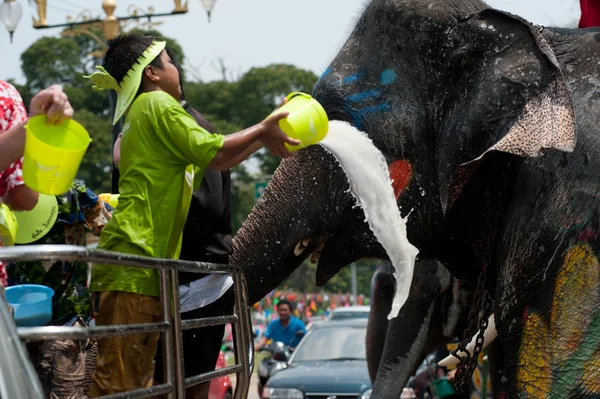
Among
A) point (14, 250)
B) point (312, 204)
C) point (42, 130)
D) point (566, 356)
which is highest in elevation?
point (42, 130)

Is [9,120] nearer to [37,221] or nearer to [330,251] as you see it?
[37,221]

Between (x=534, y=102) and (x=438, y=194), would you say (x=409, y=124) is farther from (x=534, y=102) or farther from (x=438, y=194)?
(x=534, y=102)

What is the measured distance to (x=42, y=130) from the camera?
10.8 feet

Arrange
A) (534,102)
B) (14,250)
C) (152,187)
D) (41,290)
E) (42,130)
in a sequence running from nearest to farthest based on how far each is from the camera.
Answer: (14,250) → (42,130) → (41,290) → (152,187) → (534,102)

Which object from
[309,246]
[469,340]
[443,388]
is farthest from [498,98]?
[443,388]

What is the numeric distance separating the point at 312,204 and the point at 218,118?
5699cm

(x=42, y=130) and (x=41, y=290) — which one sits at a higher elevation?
(x=42, y=130)

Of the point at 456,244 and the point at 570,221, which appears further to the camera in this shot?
the point at 456,244

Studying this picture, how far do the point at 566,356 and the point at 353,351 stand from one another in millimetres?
8555

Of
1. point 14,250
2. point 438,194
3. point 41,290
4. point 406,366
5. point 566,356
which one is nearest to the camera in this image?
point 14,250

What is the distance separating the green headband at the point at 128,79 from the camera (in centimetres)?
424

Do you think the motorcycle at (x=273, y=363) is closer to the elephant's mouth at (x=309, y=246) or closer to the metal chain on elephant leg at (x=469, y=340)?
the elephant's mouth at (x=309, y=246)

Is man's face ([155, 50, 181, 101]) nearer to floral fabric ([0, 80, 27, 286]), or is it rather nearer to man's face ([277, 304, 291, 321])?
floral fabric ([0, 80, 27, 286])

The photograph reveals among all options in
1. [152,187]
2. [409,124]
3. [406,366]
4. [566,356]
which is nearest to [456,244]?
[409,124]
